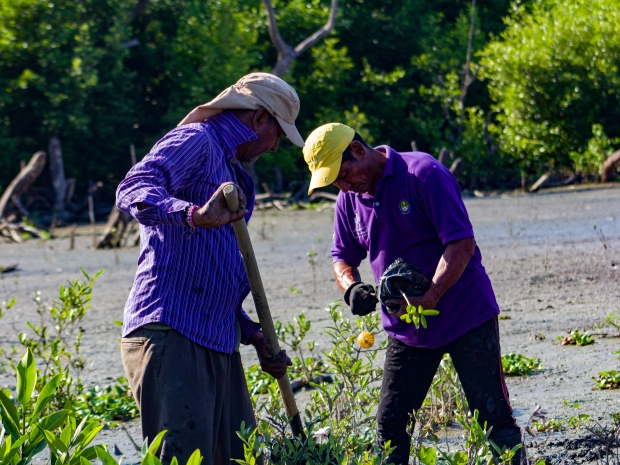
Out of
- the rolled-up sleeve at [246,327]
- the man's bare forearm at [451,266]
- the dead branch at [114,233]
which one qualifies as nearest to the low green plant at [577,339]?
the man's bare forearm at [451,266]

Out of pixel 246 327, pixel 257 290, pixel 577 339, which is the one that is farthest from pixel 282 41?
pixel 257 290

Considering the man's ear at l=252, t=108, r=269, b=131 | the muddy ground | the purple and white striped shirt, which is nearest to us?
the purple and white striped shirt

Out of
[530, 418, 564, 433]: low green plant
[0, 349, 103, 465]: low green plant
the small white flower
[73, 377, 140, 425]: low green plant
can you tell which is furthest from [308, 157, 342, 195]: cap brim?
[73, 377, 140, 425]: low green plant

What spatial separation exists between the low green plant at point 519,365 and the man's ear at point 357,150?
8.61 ft

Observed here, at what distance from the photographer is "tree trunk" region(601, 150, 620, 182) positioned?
2152cm

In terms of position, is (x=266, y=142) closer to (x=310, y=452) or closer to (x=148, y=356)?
(x=148, y=356)

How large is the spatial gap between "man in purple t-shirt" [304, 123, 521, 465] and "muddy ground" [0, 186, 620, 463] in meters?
0.96

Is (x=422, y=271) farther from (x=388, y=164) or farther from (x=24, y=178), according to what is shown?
(x=24, y=178)

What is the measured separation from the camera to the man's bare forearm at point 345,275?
3936mm

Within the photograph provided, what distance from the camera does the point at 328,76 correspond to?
88.7 ft

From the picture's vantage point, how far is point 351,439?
3.41 metres

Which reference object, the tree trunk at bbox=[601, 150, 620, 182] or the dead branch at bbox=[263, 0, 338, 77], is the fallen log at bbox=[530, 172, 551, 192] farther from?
the dead branch at bbox=[263, 0, 338, 77]

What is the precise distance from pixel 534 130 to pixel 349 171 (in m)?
21.4

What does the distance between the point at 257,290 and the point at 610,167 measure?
20035 mm
